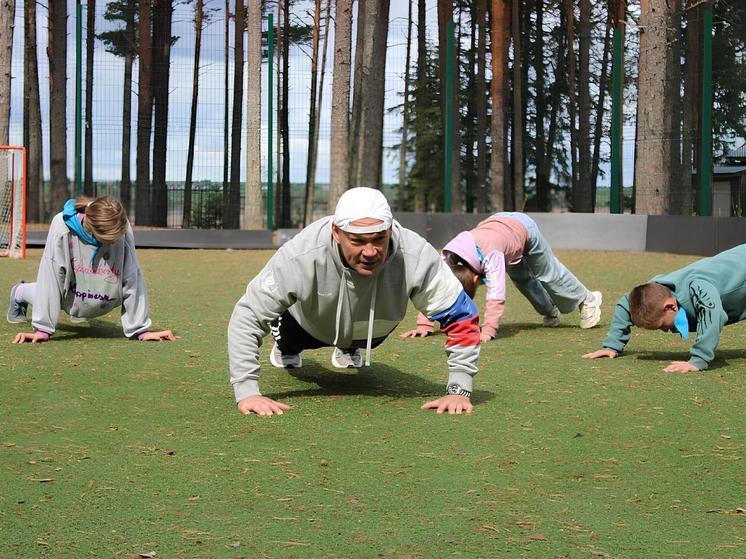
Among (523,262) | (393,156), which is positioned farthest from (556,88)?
(523,262)

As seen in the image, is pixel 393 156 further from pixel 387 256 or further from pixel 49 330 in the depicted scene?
pixel 387 256

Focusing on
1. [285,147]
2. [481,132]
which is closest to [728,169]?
[481,132]

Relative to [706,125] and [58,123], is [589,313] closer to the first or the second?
[706,125]

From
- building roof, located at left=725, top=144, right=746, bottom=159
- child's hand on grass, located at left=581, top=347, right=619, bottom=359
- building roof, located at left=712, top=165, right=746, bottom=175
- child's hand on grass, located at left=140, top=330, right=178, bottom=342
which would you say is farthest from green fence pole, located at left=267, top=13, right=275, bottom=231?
child's hand on grass, located at left=581, top=347, right=619, bottom=359

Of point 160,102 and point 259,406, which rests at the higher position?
point 160,102

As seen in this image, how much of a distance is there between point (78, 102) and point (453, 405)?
1747 centimetres

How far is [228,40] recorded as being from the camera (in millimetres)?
21422

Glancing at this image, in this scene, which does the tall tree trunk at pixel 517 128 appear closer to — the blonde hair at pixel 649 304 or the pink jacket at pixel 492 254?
the pink jacket at pixel 492 254

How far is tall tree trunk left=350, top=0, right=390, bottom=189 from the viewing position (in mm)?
23406

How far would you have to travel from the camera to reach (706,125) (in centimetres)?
1716

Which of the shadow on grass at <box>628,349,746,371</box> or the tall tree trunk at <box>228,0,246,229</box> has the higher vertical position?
the tall tree trunk at <box>228,0,246,229</box>

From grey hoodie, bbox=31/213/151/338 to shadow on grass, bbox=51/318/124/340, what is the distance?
0.33 metres

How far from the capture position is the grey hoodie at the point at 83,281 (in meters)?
7.22

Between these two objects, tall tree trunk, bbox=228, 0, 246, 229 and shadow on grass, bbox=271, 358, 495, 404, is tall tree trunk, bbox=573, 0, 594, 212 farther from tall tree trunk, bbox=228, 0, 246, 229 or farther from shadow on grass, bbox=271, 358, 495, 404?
shadow on grass, bbox=271, 358, 495, 404
